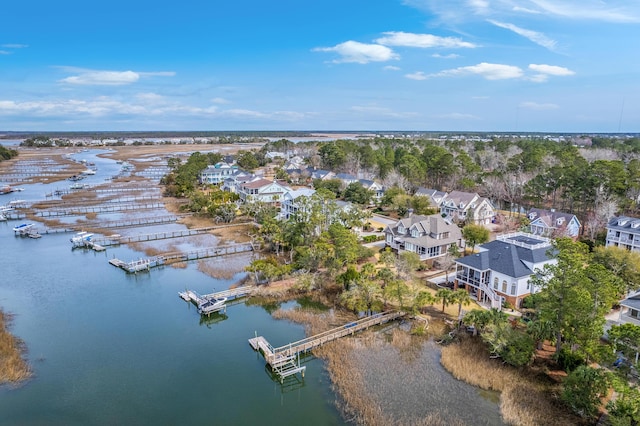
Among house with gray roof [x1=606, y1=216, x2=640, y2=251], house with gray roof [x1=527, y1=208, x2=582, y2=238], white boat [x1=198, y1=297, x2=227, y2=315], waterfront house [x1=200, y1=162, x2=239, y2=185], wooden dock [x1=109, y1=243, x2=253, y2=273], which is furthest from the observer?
waterfront house [x1=200, y1=162, x2=239, y2=185]

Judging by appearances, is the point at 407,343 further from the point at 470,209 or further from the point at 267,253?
the point at 470,209

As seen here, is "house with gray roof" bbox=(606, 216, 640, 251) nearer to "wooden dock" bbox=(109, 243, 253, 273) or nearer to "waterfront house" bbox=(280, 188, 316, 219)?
"waterfront house" bbox=(280, 188, 316, 219)

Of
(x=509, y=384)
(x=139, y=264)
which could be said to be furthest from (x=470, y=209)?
(x=139, y=264)

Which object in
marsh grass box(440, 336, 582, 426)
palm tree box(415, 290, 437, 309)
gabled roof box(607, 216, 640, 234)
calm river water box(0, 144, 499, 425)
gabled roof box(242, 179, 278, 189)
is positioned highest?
gabled roof box(242, 179, 278, 189)

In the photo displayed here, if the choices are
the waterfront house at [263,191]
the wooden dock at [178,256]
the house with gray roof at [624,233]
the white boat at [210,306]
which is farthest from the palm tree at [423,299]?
the waterfront house at [263,191]

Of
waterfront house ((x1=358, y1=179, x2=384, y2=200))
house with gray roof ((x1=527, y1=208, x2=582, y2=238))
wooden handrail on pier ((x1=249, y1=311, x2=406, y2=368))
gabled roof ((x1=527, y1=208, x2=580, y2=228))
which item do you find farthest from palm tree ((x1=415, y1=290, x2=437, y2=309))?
waterfront house ((x1=358, y1=179, x2=384, y2=200))

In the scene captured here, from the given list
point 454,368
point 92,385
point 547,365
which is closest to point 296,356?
point 454,368

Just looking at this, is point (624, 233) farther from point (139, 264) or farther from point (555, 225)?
point (139, 264)

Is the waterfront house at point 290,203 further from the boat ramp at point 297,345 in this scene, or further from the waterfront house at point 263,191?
the boat ramp at point 297,345
